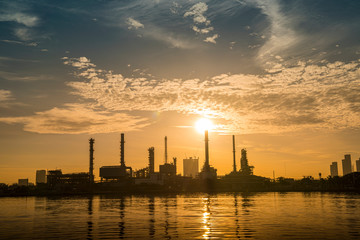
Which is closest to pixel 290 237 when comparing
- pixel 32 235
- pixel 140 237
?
pixel 140 237

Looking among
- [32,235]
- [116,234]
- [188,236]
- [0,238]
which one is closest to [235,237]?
[188,236]

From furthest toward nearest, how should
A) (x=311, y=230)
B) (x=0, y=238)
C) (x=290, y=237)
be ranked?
(x=311, y=230) < (x=0, y=238) < (x=290, y=237)

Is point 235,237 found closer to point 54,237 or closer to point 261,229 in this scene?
point 261,229

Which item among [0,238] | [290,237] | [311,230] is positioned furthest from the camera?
[311,230]

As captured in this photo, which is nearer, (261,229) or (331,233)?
(331,233)

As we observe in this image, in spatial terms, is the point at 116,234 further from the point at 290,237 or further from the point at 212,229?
the point at 290,237

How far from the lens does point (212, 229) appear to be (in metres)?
35.8

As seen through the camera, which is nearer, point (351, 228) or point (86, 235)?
point (86, 235)

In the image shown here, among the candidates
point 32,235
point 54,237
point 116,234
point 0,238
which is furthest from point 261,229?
point 0,238

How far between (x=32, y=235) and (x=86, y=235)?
248 inches

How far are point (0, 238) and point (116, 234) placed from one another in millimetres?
11798

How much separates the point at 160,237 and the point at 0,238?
54.5ft

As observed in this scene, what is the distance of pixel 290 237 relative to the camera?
99.1 ft

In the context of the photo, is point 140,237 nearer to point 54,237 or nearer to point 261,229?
point 54,237
